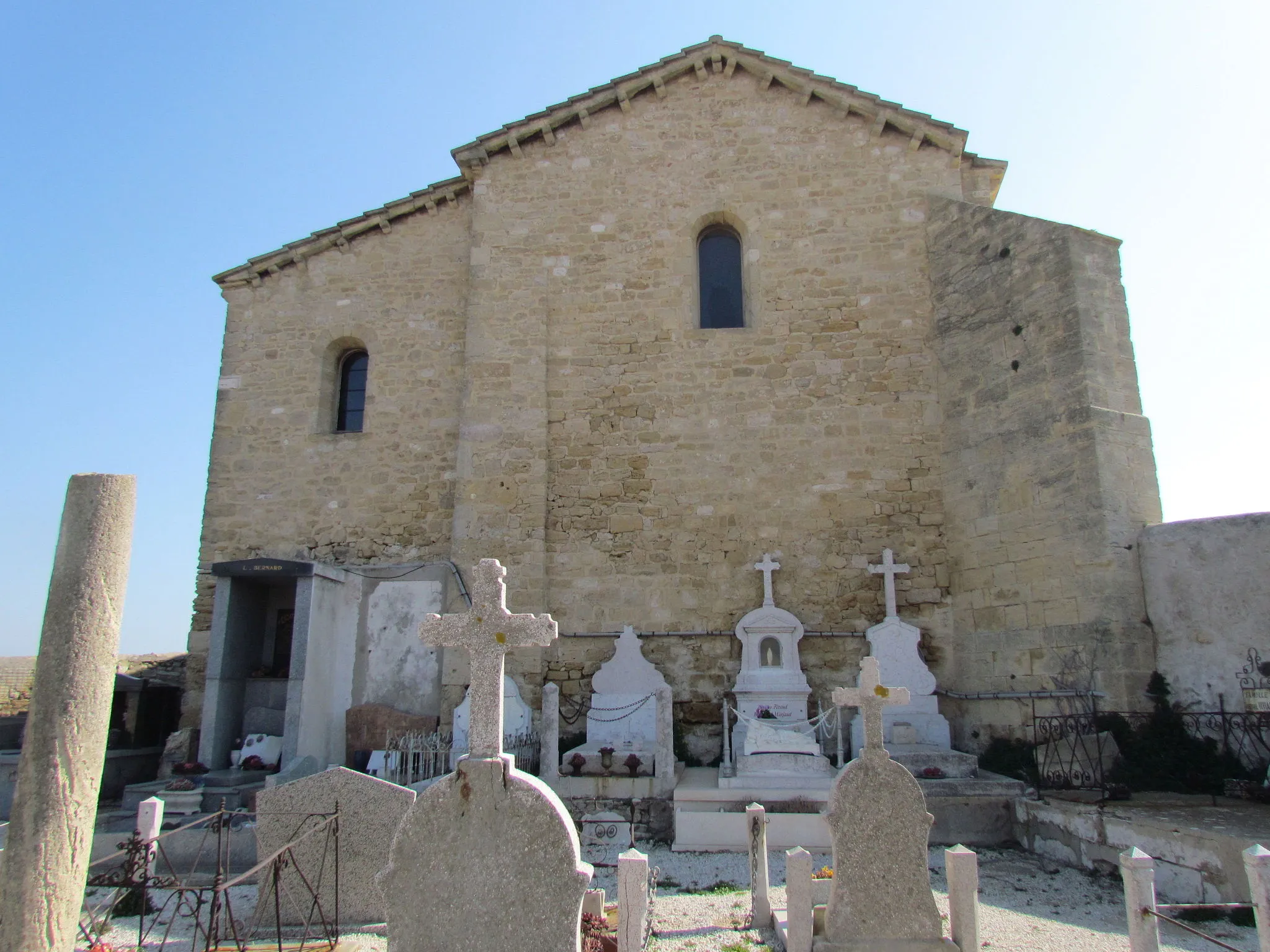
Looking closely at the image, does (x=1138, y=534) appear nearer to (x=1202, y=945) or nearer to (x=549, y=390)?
(x=1202, y=945)

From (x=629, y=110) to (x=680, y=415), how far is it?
16.7 ft

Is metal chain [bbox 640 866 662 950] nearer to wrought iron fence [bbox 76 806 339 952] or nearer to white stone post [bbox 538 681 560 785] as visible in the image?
wrought iron fence [bbox 76 806 339 952]

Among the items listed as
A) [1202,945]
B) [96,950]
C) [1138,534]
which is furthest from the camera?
[1138,534]

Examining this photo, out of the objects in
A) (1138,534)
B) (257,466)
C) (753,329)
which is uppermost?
(753,329)

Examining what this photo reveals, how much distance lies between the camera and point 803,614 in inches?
452

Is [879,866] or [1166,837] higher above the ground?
[879,866]

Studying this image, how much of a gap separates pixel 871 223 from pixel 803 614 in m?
5.93

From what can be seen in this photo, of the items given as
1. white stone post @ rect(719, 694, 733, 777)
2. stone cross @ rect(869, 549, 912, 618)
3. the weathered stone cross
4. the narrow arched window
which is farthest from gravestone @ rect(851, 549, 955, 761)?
the narrow arched window

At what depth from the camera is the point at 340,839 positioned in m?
6.18

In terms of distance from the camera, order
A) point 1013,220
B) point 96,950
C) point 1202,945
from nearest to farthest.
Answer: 1. point 96,950
2. point 1202,945
3. point 1013,220

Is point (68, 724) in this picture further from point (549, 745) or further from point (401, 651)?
point (401, 651)

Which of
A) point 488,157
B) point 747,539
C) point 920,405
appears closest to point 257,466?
point 488,157

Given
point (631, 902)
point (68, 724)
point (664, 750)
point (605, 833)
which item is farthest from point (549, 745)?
point (68, 724)

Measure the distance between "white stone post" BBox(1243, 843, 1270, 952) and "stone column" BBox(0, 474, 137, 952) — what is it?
5.66 metres
